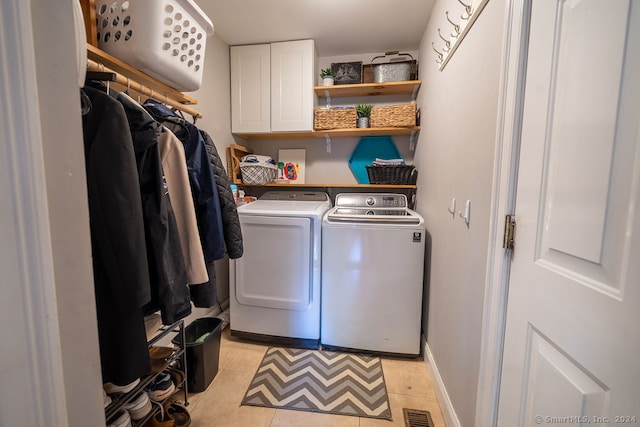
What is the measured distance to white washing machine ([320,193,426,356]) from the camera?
1.79 m

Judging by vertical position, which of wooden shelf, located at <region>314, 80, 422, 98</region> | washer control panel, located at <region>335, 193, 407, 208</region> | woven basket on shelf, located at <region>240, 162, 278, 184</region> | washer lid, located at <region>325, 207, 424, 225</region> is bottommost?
washer lid, located at <region>325, 207, 424, 225</region>

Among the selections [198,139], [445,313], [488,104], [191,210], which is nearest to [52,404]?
[191,210]

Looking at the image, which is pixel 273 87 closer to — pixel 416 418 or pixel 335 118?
pixel 335 118

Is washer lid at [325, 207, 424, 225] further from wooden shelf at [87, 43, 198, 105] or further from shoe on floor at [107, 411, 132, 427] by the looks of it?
shoe on floor at [107, 411, 132, 427]

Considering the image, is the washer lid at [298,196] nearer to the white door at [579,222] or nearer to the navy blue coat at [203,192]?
the navy blue coat at [203,192]

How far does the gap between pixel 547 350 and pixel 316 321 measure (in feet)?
4.91

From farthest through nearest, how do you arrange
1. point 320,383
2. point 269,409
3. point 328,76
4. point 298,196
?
point 298,196, point 328,76, point 320,383, point 269,409

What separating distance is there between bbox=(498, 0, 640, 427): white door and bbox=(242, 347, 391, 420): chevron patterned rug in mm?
928

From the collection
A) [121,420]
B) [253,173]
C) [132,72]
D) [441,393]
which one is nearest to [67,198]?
[132,72]

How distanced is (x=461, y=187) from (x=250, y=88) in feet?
6.51

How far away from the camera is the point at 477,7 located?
1.03 m

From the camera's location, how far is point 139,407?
1055 millimetres

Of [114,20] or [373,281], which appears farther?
[373,281]

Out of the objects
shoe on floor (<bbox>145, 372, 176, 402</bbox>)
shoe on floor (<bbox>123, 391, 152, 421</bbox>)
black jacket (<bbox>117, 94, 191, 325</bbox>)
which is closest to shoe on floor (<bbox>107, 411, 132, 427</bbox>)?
shoe on floor (<bbox>123, 391, 152, 421</bbox>)
